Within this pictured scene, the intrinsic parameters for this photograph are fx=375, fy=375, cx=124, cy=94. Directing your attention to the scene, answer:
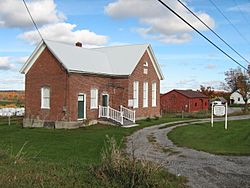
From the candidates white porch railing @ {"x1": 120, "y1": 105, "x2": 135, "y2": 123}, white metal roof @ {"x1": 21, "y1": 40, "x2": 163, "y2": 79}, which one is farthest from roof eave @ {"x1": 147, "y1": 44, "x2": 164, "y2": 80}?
white porch railing @ {"x1": 120, "y1": 105, "x2": 135, "y2": 123}

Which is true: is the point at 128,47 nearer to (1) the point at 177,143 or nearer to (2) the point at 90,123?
(2) the point at 90,123

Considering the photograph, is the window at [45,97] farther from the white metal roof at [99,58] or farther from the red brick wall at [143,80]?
the red brick wall at [143,80]

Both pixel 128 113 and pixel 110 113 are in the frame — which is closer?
pixel 110 113

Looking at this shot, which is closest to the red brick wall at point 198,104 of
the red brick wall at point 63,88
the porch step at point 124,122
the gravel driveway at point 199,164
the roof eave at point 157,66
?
the roof eave at point 157,66

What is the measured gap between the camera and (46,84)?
30.2 m

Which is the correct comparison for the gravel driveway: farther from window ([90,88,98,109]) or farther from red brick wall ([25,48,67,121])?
window ([90,88,98,109])

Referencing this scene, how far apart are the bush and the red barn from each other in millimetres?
49923

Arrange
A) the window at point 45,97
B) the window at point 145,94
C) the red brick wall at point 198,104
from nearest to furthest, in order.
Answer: the window at point 45,97 < the window at point 145,94 < the red brick wall at point 198,104

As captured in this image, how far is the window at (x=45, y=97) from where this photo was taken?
30.2m

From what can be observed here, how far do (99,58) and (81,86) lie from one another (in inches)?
271

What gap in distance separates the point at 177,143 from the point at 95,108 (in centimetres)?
1289

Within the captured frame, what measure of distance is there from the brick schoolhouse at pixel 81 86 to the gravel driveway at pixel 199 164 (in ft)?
33.5

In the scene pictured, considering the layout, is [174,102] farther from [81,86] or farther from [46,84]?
[46,84]

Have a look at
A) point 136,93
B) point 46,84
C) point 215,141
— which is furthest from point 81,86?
point 215,141
